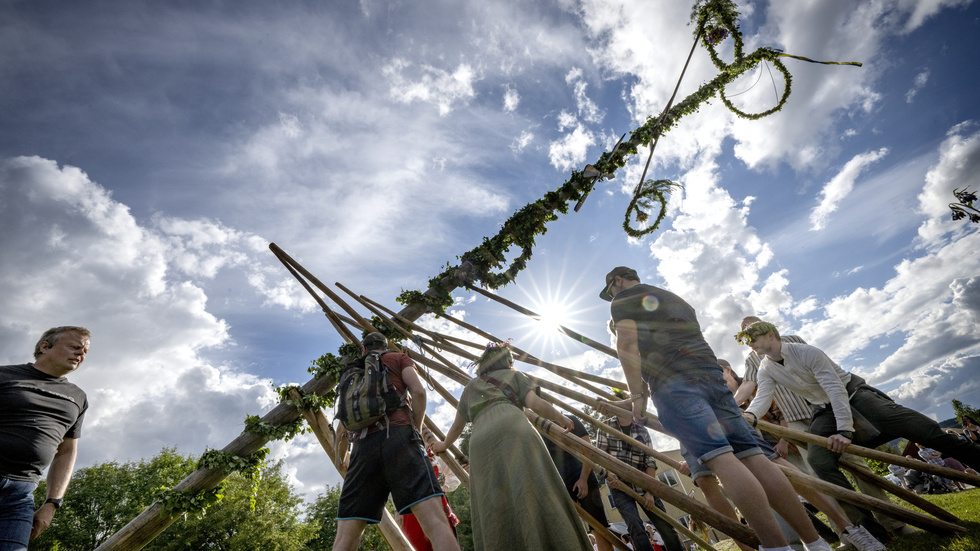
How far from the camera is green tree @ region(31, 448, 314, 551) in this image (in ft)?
73.2

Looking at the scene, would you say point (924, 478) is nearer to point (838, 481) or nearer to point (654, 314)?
point (838, 481)

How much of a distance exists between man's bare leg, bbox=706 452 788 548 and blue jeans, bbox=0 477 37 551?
4.15 meters

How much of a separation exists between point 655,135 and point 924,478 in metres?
10.5

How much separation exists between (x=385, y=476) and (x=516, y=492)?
41.1 inches

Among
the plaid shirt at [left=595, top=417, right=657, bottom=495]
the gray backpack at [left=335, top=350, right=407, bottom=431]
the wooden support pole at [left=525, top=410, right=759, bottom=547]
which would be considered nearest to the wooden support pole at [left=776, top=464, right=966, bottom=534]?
the wooden support pole at [left=525, top=410, right=759, bottom=547]

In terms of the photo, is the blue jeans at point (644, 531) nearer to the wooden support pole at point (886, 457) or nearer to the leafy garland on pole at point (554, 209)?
the wooden support pole at point (886, 457)

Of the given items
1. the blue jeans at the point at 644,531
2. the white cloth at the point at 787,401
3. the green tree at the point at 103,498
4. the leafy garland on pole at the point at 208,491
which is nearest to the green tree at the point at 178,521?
the green tree at the point at 103,498

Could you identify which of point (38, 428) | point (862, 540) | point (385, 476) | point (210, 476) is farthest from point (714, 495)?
point (210, 476)

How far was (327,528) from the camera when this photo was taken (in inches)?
1236

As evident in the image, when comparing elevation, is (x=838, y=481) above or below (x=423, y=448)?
below

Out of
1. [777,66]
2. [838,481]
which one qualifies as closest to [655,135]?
[777,66]

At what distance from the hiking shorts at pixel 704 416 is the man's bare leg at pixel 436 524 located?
5.08 ft

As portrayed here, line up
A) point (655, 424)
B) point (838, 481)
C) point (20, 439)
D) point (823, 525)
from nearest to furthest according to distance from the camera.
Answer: point (20, 439) < point (655, 424) < point (838, 481) < point (823, 525)

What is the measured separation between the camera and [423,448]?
290cm
